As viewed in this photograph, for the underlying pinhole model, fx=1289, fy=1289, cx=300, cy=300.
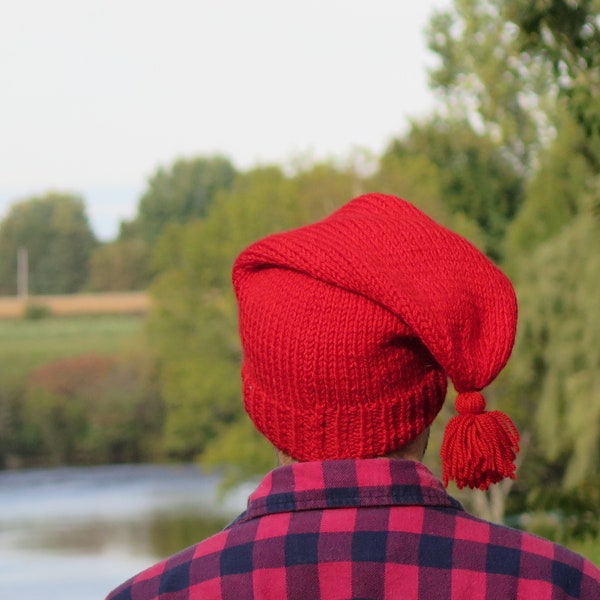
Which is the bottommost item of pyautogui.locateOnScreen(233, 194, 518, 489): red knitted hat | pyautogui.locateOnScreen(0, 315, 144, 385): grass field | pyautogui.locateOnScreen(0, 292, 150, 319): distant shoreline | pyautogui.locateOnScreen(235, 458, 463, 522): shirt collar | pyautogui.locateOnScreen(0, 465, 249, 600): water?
pyautogui.locateOnScreen(0, 465, 249, 600): water

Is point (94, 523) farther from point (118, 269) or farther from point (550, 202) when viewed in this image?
point (118, 269)

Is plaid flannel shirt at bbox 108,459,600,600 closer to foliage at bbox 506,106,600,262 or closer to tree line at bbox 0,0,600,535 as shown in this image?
tree line at bbox 0,0,600,535

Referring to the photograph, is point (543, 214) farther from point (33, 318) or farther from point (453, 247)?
point (33, 318)

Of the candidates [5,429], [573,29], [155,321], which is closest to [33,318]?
[5,429]

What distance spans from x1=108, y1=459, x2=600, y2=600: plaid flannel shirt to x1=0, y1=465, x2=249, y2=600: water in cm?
2079

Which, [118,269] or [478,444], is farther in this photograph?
[118,269]

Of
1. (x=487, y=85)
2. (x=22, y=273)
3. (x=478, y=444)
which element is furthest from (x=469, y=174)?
(x=478, y=444)

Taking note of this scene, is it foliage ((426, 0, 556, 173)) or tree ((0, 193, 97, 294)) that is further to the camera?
tree ((0, 193, 97, 294))

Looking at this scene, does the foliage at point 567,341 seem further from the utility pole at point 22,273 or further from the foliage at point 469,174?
the utility pole at point 22,273

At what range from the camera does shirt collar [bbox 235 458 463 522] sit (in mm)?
1214

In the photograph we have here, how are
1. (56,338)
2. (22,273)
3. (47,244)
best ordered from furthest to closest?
(47,244), (22,273), (56,338)

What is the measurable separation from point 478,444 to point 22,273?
54.6m

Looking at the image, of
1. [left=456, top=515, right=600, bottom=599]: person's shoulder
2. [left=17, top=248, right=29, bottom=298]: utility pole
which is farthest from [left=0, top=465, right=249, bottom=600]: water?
[left=456, top=515, right=600, bottom=599]: person's shoulder

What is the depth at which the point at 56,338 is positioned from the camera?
5047 centimetres
